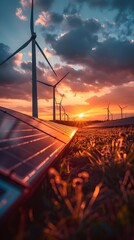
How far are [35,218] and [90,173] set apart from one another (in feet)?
8.70

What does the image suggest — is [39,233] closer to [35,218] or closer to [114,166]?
[35,218]

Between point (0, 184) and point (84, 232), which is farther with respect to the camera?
point (0, 184)

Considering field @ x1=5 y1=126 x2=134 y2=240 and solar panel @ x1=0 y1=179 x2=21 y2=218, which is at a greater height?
solar panel @ x1=0 y1=179 x2=21 y2=218

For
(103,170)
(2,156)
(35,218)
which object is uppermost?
(2,156)

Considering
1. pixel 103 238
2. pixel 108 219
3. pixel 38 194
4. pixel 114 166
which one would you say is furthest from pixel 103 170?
pixel 103 238

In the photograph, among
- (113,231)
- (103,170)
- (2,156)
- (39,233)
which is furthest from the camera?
(103,170)

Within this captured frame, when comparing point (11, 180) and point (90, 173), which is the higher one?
point (11, 180)

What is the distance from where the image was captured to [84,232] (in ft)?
9.97

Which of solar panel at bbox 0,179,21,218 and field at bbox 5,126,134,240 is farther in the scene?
field at bbox 5,126,134,240

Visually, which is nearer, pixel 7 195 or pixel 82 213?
pixel 7 195

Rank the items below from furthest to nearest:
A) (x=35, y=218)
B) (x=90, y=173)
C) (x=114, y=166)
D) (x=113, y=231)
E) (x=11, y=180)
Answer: (x=90, y=173) → (x=114, y=166) → (x=35, y=218) → (x=11, y=180) → (x=113, y=231)

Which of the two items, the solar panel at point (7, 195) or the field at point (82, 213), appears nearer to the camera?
the solar panel at point (7, 195)

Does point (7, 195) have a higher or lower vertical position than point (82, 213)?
higher

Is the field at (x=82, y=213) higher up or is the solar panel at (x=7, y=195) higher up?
the solar panel at (x=7, y=195)
